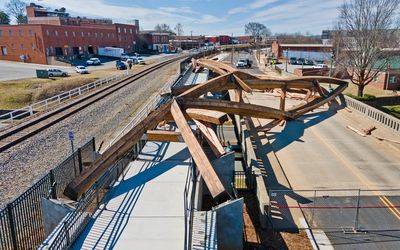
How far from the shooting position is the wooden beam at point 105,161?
1074cm

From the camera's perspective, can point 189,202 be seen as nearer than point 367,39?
Yes

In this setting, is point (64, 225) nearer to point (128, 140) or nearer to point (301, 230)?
point (128, 140)

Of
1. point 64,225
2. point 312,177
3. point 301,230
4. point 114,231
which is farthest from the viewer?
point 312,177

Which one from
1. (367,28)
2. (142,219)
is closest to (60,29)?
(367,28)

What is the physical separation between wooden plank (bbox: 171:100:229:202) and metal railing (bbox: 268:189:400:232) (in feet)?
8.31

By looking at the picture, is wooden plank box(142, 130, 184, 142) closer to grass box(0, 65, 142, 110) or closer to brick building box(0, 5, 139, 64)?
grass box(0, 65, 142, 110)

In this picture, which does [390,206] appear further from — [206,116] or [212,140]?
[206,116]

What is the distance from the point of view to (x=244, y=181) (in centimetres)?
1552

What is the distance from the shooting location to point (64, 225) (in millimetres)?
7414

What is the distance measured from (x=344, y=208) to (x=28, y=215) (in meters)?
10.4

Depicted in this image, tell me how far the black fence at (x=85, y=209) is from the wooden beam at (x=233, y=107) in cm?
328

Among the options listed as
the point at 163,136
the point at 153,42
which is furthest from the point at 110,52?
the point at 163,136

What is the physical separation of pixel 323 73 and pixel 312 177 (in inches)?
1588

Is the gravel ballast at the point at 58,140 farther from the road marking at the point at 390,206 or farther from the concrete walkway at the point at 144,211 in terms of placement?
the road marking at the point at 390,206
